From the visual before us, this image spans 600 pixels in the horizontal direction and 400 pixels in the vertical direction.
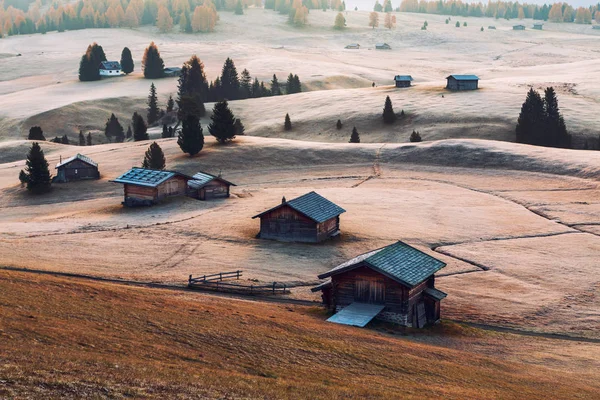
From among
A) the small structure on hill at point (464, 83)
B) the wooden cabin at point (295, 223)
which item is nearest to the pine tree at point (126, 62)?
the small structure on hill at point (464, 83)

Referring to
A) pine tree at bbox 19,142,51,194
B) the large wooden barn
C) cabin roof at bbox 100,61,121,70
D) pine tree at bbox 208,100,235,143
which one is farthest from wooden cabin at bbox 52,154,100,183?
cabin roof at bbox 100,61,121,70

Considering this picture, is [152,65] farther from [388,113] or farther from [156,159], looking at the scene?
[156,159]

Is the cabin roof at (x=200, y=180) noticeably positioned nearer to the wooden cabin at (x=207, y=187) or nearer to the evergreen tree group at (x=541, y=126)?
the wooden cabin at (x=207, y=187)

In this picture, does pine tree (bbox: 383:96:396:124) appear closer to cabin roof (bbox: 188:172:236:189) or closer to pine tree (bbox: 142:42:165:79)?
cabin roof (bbox: 188:172:236:189)

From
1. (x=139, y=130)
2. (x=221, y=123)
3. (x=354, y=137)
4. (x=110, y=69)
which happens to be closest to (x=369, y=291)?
(x=221, y=123)

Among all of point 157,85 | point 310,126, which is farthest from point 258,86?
point 310,126

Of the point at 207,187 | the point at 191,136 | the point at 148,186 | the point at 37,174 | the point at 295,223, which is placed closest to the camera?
the point at 295,223

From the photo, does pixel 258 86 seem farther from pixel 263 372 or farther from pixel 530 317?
pixel 263 372
